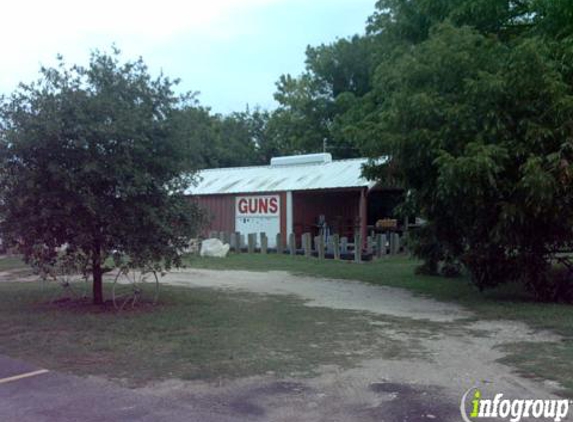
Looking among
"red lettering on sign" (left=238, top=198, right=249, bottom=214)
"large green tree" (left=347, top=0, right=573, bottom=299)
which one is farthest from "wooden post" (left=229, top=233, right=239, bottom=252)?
"large green tree" (left=347, top=0, right=573, bottom=299)

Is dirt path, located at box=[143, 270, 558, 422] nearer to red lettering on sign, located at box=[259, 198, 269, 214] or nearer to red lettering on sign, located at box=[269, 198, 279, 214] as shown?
red lettering on sign, located at box=[269, 198, 279, 214]

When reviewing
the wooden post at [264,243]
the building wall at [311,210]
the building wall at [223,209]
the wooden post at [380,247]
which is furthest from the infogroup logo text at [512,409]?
the building wall at [223,209]

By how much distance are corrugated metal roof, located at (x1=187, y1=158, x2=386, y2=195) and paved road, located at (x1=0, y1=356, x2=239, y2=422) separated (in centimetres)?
1759

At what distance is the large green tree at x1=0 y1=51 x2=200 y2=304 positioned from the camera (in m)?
10.2

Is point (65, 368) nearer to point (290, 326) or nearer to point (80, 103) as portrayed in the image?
point (290, 326)

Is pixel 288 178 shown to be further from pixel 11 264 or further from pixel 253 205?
pixel 11 264

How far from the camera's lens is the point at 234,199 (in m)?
28.0

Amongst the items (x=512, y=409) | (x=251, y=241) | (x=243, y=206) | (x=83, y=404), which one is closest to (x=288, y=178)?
(x=243, y=206)

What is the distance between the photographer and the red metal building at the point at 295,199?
26.1 meters

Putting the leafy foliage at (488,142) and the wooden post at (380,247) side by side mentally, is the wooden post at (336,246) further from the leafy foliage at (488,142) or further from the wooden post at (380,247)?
the leafy foliage at (488,142)

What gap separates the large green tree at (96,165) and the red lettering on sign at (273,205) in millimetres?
15350

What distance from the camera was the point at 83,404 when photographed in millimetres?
6168

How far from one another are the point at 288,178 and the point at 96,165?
1778 centimetres

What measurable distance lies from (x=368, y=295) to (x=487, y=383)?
7120 millimetres
